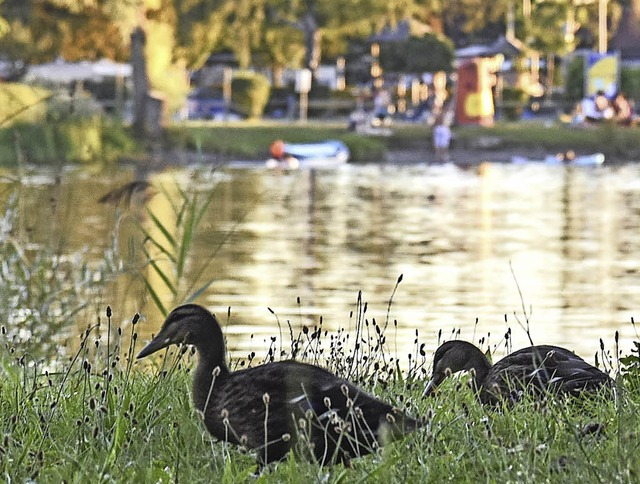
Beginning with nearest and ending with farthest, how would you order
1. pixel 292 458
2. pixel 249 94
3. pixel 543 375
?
Answer: pixel 292 458
pixel 543 375
pixel 249 94

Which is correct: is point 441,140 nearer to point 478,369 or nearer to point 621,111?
point 621,111

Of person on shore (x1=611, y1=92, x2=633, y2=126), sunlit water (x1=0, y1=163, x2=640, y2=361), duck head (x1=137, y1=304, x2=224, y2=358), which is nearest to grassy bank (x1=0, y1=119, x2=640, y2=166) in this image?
person on shore (x1=611, y1=92, x2=633, y2=126)

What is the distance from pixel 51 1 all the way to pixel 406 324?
35953mm

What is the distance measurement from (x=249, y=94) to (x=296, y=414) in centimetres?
5734

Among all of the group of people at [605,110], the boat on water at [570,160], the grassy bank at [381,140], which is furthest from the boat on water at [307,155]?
the group of people at [605,110]

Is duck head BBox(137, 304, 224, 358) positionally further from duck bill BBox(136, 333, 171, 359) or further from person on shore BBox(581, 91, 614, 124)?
person on shore BBox(581, 91, 614, 124)

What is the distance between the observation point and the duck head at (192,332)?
6395mm

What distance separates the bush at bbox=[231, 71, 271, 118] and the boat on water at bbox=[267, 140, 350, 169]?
17462 mm

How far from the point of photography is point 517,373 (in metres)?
7.47

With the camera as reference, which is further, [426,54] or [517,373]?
[426,54]

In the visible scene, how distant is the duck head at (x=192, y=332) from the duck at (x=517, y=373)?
121cm

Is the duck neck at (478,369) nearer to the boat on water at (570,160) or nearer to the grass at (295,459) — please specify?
the grass at (295,459)

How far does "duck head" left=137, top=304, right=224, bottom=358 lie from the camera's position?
6395 mm

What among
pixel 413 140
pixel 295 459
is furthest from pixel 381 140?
pixel 295 459
